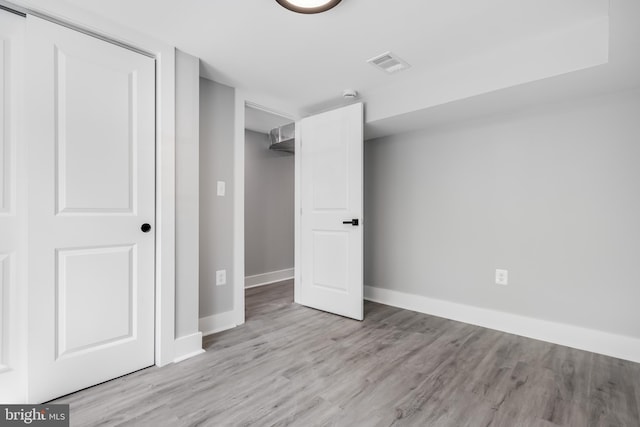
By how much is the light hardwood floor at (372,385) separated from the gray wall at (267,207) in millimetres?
1856

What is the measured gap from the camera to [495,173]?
8.93ft

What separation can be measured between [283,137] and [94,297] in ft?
8.64

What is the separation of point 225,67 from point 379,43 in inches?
46.8

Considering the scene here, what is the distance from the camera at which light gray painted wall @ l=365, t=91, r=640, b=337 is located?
2188 mm

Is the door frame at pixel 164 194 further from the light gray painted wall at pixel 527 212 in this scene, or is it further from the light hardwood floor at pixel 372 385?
the light gray painted wall at pixel 527 212

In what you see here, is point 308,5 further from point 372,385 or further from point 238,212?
point 372,385

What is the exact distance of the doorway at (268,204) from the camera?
4223mm

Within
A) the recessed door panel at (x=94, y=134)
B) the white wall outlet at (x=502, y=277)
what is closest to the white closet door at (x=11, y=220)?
the recessed door panel at (x=94, y=134)

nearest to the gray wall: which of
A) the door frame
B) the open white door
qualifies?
the open white door

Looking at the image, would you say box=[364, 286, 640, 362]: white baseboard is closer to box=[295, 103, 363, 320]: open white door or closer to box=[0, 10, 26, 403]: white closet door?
box=[295, 103, 363, 320]: open white door

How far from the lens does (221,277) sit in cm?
266

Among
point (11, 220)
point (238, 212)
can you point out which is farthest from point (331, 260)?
point (11, 220)

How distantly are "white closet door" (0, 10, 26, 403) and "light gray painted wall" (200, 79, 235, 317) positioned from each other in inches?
43.5

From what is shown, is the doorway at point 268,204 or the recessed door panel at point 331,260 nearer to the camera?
the recessed door panel at point 331,260
